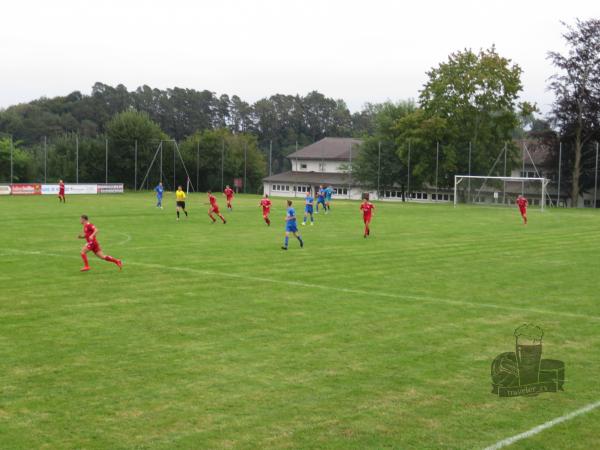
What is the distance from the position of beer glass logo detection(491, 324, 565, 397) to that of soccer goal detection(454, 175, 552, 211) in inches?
2320

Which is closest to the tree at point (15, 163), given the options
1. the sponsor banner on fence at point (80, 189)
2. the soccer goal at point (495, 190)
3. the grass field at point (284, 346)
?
the sponsor banner on fence at point (80, 189)

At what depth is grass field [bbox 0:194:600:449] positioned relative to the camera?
8.90m

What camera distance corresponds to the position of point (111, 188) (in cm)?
7950

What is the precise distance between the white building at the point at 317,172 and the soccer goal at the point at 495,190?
2167cm

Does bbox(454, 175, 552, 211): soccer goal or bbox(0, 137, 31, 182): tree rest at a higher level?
bbox(0, 137, 31, 182): tree

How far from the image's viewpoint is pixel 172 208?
5303cm

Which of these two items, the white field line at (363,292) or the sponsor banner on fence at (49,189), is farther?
the sponsor banner on fence at (49,189)

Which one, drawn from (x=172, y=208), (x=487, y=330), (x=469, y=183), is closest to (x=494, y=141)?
(x=469, y=183)

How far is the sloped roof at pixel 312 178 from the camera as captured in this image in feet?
332

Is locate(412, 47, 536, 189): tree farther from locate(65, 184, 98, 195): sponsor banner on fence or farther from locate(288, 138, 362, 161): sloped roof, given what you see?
locate(65, 184, 98, 195): sponsor banner on fence

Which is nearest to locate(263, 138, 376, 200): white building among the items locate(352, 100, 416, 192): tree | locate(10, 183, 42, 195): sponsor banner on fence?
locate(352, 100, 416, 192): tree

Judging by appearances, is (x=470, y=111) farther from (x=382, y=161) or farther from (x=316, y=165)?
(x=316, y=165)

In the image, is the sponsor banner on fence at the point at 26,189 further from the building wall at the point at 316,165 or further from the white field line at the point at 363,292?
the white field line at the point at 363,292

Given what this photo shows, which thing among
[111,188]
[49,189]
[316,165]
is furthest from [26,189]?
[316,165]
